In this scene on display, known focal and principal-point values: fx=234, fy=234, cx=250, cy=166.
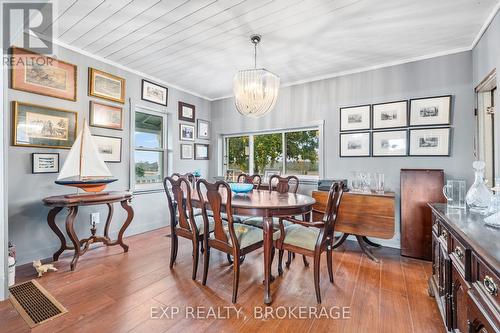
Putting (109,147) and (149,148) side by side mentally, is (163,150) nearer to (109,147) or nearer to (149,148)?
(149,148)

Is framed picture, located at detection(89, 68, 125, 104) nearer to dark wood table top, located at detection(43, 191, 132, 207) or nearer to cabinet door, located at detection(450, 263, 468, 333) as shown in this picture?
dark wood table top, located at detection(43, 191, 132, 207)

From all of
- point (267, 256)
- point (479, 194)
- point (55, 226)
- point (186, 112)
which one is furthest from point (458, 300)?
point (186, 112)

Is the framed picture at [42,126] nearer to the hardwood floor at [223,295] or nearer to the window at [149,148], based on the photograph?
the window at [149,148]

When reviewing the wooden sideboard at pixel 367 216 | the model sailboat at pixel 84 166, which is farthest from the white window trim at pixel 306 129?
the model sailboat at pixel 84 166

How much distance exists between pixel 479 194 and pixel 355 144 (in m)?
1.91

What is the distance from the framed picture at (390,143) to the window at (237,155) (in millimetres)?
2260

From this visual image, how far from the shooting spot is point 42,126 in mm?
2592


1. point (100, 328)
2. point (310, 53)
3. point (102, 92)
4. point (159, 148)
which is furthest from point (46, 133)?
point (310, 53)

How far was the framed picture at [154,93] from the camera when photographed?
365cm

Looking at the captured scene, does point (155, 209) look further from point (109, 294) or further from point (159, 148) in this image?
point (109, 294)

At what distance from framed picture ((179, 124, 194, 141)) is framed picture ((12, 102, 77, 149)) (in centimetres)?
165

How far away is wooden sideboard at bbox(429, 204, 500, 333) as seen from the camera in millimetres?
838

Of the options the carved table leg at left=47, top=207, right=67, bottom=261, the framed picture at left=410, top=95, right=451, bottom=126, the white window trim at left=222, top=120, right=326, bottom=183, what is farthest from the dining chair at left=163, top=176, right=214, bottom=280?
A: the framed picture at left=410, top=95, right=451, bottom=126

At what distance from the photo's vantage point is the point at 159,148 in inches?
161
